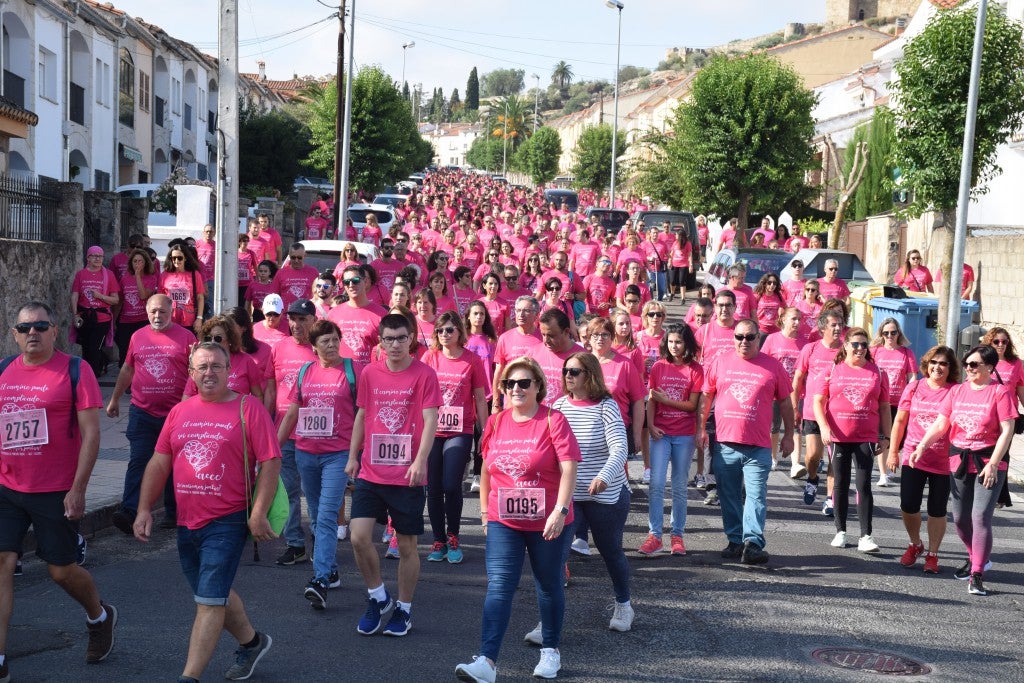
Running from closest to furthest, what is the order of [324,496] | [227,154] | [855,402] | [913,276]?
[324,496] < [855,402] < [227,154] < [913,276]

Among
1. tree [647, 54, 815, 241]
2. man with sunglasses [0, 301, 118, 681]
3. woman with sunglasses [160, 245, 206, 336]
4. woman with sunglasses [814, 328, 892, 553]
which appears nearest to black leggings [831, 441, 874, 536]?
woman with sunglasses [814, 328, 892, 553]

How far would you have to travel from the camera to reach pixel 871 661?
22.7ft

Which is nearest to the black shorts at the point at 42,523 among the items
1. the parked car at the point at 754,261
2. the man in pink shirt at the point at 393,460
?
the man in pink shirt at the point at 393,460

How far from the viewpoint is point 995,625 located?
25.7 feet

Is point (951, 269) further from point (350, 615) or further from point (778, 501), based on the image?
point (350, 615)

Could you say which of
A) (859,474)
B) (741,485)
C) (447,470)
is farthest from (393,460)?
(859,474)

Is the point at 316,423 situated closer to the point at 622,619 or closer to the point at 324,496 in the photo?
the point at 324,496

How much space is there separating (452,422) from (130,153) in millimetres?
35507

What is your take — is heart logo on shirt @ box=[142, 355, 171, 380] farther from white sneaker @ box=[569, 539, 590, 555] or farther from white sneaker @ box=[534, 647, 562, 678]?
white sneaker @ box=[534, 647, 562, 678]

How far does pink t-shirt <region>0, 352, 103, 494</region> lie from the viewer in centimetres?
650

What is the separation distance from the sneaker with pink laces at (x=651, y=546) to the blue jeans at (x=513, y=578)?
8.85ft

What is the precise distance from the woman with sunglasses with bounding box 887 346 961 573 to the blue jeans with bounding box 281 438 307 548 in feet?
13.9

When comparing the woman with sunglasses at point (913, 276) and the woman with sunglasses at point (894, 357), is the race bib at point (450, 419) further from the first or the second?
the woman with sunglasses at point (913, 276)

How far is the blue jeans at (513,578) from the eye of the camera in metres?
6.20
